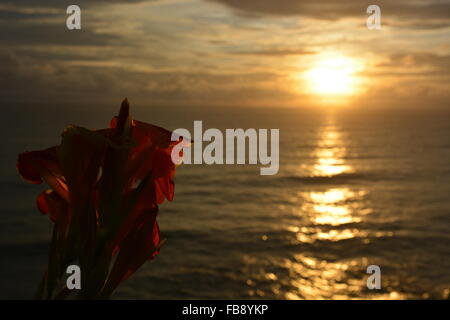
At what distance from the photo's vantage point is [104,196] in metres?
0.75

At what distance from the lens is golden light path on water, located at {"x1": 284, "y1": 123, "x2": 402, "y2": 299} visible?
110 ft

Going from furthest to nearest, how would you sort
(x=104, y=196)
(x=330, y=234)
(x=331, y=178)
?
(x=331, y=178)
(x=330, y=234)
(x=104, y=196)

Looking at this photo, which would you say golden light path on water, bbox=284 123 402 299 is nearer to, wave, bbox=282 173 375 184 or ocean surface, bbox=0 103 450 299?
ocean surface, bbox=0 103 450 299

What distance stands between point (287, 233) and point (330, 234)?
3639 millimetres

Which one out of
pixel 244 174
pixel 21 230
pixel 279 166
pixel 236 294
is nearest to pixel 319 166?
pixel 279 166

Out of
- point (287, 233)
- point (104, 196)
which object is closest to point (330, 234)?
point (287, 233)

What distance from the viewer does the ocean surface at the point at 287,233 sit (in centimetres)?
3419

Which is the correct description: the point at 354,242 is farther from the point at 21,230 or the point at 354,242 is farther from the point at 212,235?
the point at 21,230

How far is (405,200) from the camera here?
59.8 metres

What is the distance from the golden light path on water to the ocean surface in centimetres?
11

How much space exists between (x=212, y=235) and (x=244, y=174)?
26241mm

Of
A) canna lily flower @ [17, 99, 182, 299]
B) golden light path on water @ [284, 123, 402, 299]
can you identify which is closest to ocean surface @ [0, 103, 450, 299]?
golden light path on water @ [284, 123, 402, 299]

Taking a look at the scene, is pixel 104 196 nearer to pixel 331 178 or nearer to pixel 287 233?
pixel 287 233

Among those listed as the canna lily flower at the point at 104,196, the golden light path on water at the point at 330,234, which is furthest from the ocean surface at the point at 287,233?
the canna lily flower at the point at 104,196
